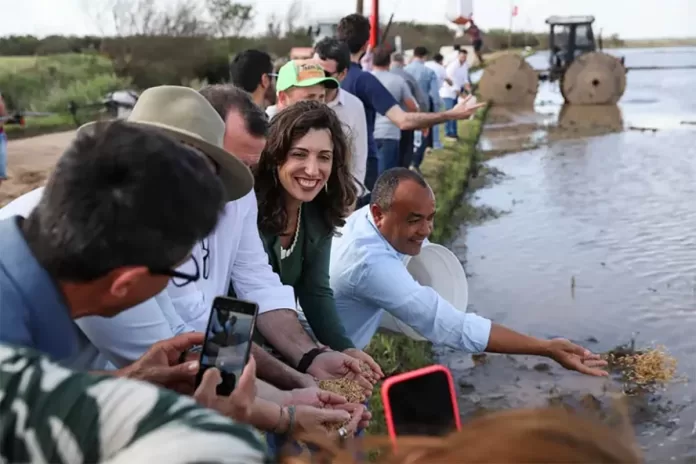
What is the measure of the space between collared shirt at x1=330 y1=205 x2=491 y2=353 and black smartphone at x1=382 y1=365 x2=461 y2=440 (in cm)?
166

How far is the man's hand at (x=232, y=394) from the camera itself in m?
1.86

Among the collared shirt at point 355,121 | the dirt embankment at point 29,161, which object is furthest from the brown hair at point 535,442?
the dirt embankment at point 29,161

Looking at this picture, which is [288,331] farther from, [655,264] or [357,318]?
[655,264]

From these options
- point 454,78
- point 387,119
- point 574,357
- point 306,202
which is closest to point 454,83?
point 454,78

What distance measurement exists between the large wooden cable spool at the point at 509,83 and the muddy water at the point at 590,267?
7542 mm

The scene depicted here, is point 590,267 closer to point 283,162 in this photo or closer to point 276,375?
point 283,162

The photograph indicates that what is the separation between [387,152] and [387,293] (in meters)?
4.80

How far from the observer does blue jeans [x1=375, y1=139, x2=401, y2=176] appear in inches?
307

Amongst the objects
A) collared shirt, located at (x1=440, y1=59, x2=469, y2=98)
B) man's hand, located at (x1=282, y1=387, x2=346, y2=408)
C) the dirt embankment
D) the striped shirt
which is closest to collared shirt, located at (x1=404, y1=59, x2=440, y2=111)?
collared shirt, located at (x1=440, y1=59, x2=469, y2=98)

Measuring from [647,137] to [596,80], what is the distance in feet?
25.1

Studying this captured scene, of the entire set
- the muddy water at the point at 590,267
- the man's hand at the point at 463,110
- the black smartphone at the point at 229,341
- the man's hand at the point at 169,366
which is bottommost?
the muddy water at the point at 590,267

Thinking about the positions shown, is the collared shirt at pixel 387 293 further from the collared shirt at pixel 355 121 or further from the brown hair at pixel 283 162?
the collared shirt at pixel 355 121

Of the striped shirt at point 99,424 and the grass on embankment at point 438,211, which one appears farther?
the grass on embankment at point 438,211

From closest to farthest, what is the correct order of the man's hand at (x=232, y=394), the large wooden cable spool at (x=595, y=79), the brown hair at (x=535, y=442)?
the brown hair at (x=535, y=442), the man's hand at (x=232, y=394), the large wooden cable spool at (x=595, y=79)
